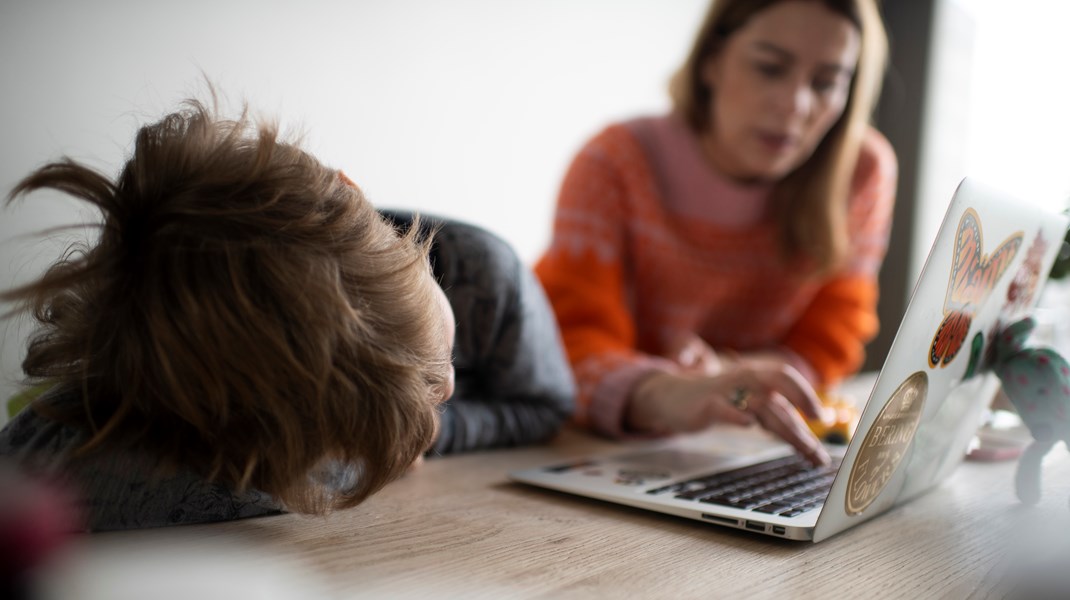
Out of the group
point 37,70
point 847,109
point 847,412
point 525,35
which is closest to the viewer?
point 37,70

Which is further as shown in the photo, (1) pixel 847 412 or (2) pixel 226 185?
(1) pixel 847 412

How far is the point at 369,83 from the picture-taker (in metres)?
1.27

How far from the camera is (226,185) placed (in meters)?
0.51

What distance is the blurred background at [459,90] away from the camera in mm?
848

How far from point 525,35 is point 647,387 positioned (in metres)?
0.92

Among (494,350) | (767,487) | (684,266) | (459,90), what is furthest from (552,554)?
(459,90)

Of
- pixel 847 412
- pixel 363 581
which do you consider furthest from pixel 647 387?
pixel 363 581

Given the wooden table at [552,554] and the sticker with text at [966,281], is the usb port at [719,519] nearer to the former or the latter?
the wooden table at [552,554]

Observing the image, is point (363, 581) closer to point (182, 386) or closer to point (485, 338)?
point (182, 386)

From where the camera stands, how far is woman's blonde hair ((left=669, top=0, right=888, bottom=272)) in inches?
48.8

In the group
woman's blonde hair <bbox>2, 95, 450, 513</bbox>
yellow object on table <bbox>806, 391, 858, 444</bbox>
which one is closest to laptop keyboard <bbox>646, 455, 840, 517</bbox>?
yellow object on table <bbox>806, 391, 858, 444</bbox>

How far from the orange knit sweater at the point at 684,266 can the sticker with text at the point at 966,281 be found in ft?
1.70

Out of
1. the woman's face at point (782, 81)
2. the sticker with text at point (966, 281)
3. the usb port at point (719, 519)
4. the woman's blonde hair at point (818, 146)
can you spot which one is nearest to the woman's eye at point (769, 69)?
the woman's face at point (782, 81)

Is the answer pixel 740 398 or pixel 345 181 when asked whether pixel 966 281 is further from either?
pixel 345 181
